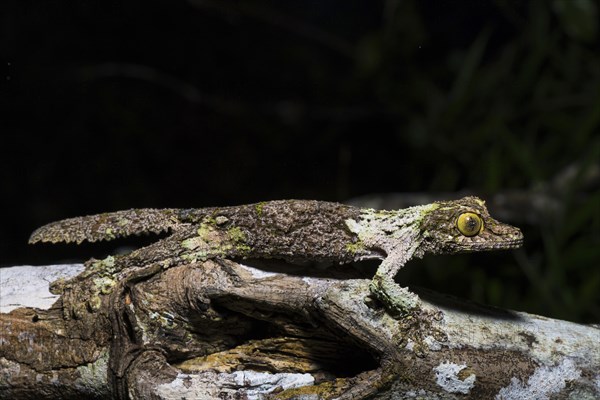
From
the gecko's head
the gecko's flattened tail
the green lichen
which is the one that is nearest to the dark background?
the gecko's head

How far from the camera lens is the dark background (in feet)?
20.0

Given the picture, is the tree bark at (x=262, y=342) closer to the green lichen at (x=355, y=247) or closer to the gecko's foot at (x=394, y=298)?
the gecko's foot at (x=394, y=298)

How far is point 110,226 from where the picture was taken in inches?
141

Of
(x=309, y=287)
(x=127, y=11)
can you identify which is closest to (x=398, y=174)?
(x=127, y=11)

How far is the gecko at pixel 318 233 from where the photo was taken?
11.1 feet

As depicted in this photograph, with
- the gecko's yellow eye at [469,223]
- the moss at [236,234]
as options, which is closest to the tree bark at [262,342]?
the moss at [236,234]

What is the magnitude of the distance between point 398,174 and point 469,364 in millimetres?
4015

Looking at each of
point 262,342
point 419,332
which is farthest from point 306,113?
point 419,332

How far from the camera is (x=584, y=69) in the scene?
21.5ft

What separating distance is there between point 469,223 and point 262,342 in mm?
1204

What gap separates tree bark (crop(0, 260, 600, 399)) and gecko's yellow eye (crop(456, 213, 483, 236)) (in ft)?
1.20

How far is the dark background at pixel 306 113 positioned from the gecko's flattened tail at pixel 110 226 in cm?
271

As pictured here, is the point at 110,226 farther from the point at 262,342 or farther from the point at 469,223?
the point at 469,223

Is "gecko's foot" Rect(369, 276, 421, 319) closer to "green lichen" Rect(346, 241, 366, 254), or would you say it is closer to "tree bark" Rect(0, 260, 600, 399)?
"tree bark" Rect(0, 260, 600, 399)
